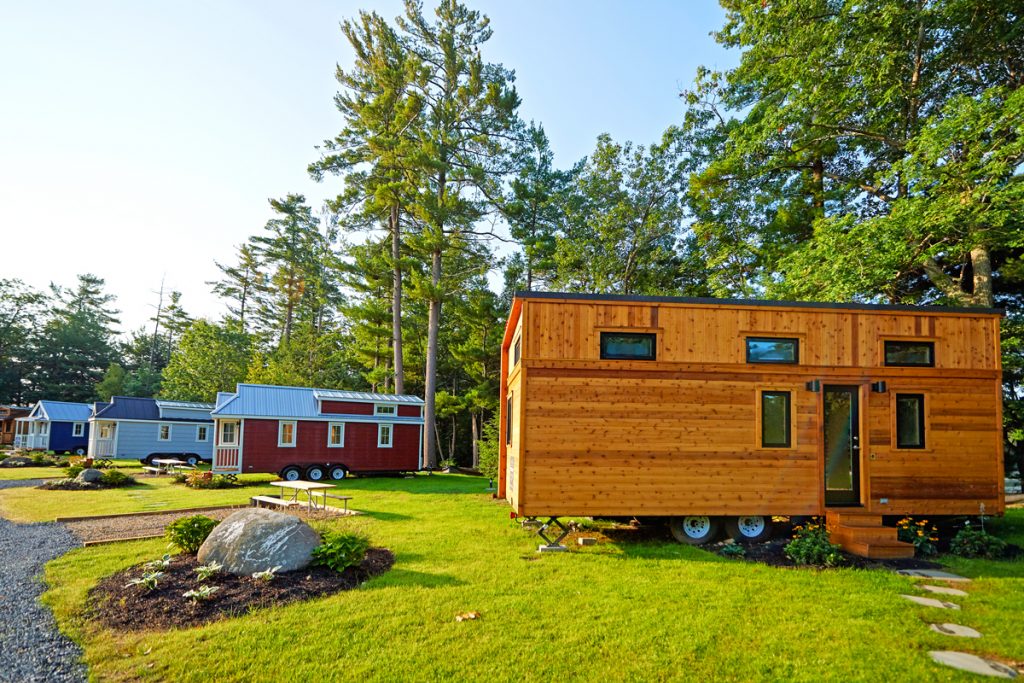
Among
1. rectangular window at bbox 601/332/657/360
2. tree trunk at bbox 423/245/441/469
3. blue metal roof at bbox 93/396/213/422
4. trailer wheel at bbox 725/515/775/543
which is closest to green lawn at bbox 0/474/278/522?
tree trunk at bbox 423/245/441/469

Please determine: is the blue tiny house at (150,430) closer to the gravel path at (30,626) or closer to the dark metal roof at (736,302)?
the gravel path at (30,626)

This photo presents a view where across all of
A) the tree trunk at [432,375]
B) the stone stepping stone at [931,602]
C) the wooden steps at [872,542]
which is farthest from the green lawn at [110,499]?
the stone stepping stone at [931,602]

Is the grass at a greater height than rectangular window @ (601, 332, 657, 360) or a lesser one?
lesser

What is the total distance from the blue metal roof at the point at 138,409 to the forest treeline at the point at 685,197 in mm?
4814

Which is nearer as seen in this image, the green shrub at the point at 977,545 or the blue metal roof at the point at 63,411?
the green shrub at the point at 977,545

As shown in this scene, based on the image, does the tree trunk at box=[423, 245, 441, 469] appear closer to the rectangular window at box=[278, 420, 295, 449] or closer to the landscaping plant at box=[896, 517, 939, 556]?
the rectangular window at box=[278, 420, 295, 449]

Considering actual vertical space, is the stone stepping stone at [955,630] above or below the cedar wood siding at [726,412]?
below

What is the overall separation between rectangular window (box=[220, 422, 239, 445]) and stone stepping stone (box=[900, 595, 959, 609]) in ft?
62.6

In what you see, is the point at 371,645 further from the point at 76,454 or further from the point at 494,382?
the point at 76,454

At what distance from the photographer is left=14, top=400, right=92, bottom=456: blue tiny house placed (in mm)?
31031

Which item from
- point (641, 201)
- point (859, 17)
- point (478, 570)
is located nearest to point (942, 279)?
point (859, 17)

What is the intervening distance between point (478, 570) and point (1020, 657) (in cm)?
513

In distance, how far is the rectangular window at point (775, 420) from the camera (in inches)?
329

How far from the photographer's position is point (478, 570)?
692 cm
